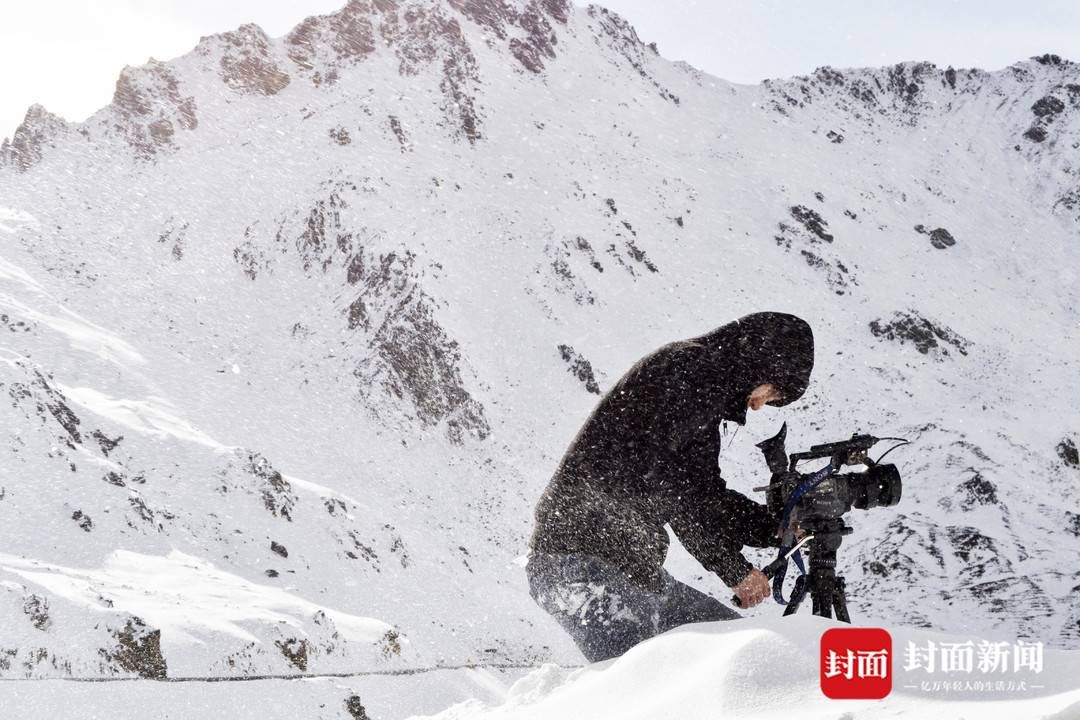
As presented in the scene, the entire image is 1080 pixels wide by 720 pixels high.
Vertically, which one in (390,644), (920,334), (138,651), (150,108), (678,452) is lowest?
(390,644)

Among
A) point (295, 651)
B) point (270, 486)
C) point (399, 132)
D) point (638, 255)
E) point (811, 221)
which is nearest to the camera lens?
point (295, 651)

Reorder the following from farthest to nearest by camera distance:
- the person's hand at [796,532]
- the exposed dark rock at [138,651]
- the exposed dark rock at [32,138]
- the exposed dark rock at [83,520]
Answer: the exposed dark rock at [32,138], the exposed dark rock at [83,520], the exposed dark rock at [138,651], the person's hand at [796,532]

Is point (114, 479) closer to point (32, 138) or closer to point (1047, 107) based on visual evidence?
point (32, 138)

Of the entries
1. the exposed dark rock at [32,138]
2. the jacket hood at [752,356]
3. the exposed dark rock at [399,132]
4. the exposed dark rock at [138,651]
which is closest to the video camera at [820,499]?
the jacket hood at [752,356]

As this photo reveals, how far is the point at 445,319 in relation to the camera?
125 feet

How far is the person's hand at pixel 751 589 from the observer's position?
3.52 metres

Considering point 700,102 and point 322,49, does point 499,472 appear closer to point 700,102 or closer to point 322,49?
point 322,49

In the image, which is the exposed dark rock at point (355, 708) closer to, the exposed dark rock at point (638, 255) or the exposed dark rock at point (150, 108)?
the exposed dark rock at point (638, 255)

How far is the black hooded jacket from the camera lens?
3574 millimetres

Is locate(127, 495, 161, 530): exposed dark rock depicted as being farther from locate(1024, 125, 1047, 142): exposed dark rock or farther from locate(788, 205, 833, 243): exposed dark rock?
locate(1024, 125, 1047, 142): exposed dark rock

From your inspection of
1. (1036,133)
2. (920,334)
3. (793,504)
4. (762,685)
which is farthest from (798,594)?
(1036,133)

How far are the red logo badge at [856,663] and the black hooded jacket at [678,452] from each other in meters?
0.89

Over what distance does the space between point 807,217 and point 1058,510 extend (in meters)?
28.8

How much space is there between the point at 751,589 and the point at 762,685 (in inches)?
40.7
